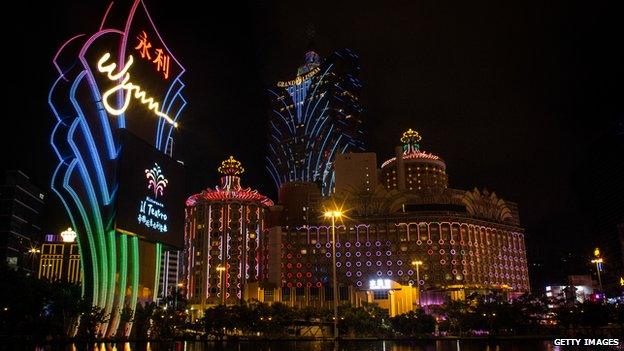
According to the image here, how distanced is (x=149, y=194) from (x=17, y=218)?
112104mm

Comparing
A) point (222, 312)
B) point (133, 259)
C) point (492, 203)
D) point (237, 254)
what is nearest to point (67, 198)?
point (133, 259)

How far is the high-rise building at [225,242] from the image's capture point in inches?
6073

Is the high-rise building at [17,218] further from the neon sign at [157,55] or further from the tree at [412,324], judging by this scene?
the tree at [412,324]

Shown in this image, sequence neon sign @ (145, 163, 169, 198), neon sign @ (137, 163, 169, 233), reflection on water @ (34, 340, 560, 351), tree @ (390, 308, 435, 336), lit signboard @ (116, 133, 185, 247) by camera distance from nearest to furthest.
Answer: reflection on water @ (34, 340, 560, 351), lit signboard @ (116, 133, 185, 247), neon sign @ (137, 163, 169, 233), neon sign @ (145, 163, 169, 198), tree @ (390, 308, 435, 336)

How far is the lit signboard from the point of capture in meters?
52.3

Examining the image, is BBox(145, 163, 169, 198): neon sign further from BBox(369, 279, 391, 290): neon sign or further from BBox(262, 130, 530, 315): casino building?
BBox(262, 130, 530, 315): casino building

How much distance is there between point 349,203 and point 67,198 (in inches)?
5096

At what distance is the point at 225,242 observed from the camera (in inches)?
6299

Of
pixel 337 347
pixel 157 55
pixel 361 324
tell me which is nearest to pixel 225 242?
pixel 361 324

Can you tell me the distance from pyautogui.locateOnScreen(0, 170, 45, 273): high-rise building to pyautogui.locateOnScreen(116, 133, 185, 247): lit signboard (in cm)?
9881

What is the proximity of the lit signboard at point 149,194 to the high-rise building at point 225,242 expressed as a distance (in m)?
94.7

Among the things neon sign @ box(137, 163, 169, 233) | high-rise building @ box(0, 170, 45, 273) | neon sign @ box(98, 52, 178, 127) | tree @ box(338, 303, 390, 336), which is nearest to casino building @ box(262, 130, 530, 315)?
high-rise building @ box(0, 170, 45, 273)

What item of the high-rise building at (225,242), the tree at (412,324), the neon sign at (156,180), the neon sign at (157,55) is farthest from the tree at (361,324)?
the high-rise building at (225,242)

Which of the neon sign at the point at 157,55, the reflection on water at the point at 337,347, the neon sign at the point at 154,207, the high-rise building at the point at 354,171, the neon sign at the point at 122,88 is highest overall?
the high-rise building at the point at 354,171
